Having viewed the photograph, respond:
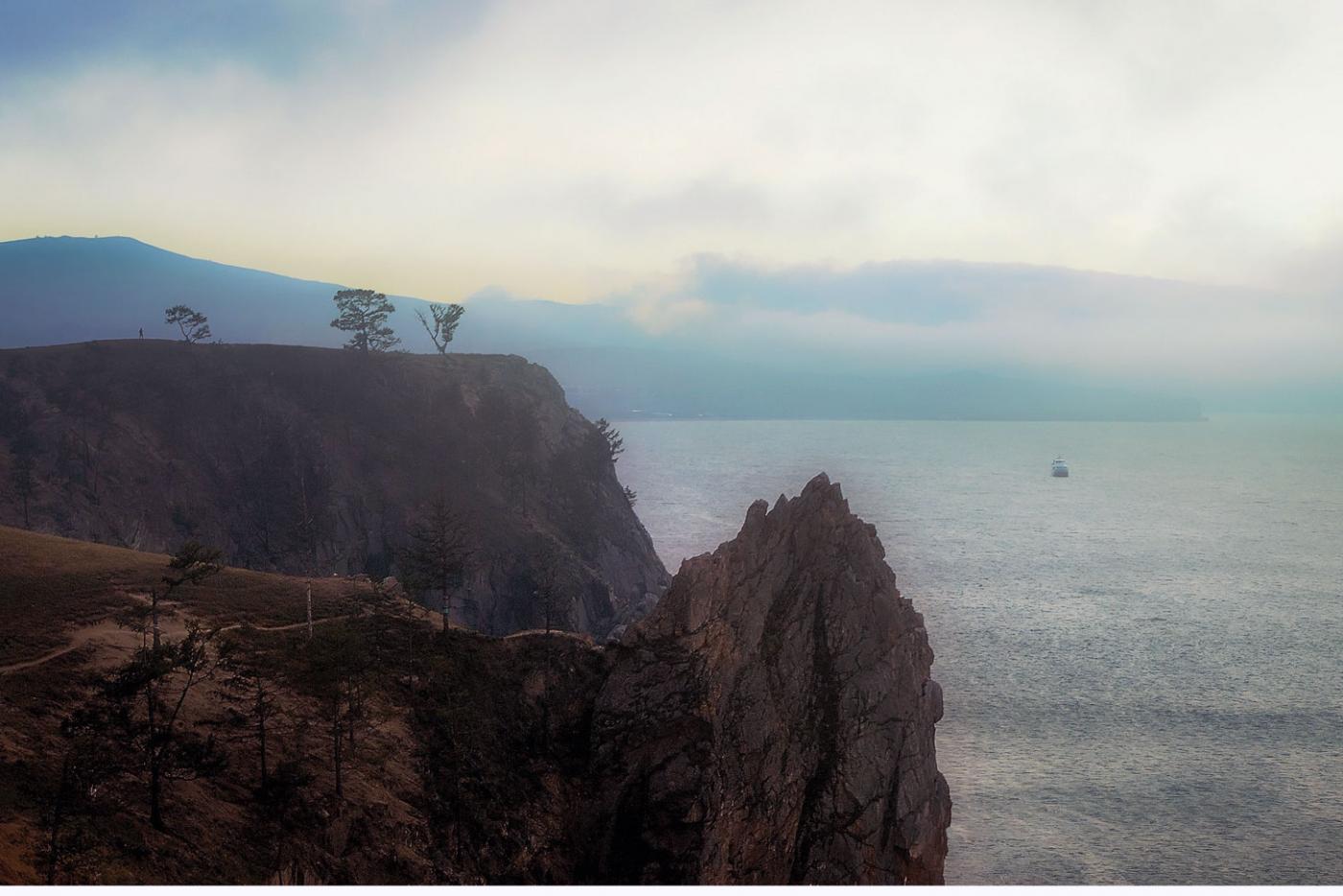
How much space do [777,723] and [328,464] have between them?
7923cm

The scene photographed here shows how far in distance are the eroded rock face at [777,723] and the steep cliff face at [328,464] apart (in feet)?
128

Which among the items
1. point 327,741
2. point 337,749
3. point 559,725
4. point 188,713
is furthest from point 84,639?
point 559,725

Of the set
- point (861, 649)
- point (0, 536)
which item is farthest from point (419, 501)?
point (861, 649)

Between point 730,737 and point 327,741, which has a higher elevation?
point 327,741

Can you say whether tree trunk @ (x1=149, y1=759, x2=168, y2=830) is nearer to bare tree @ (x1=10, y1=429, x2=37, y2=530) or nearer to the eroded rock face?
Result: the eroded rock face

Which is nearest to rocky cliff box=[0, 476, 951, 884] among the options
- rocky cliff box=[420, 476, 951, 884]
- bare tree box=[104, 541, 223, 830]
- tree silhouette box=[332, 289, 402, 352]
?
rocky cliff box=[420, 476, 951, 884]

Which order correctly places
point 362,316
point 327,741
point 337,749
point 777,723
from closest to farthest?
point 337,749 < point 327,741 < point 777,723 < point 362,316

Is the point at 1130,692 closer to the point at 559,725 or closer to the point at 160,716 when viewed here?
the point at 559,725

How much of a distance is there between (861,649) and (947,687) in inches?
1382

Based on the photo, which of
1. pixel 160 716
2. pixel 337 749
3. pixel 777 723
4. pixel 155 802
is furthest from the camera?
pixel 777 723

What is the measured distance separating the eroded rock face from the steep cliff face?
39002 mm

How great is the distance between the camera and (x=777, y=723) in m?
46.4

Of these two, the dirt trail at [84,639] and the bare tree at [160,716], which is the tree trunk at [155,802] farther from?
the dirt trail at [84,639]

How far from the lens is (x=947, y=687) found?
79.4m
